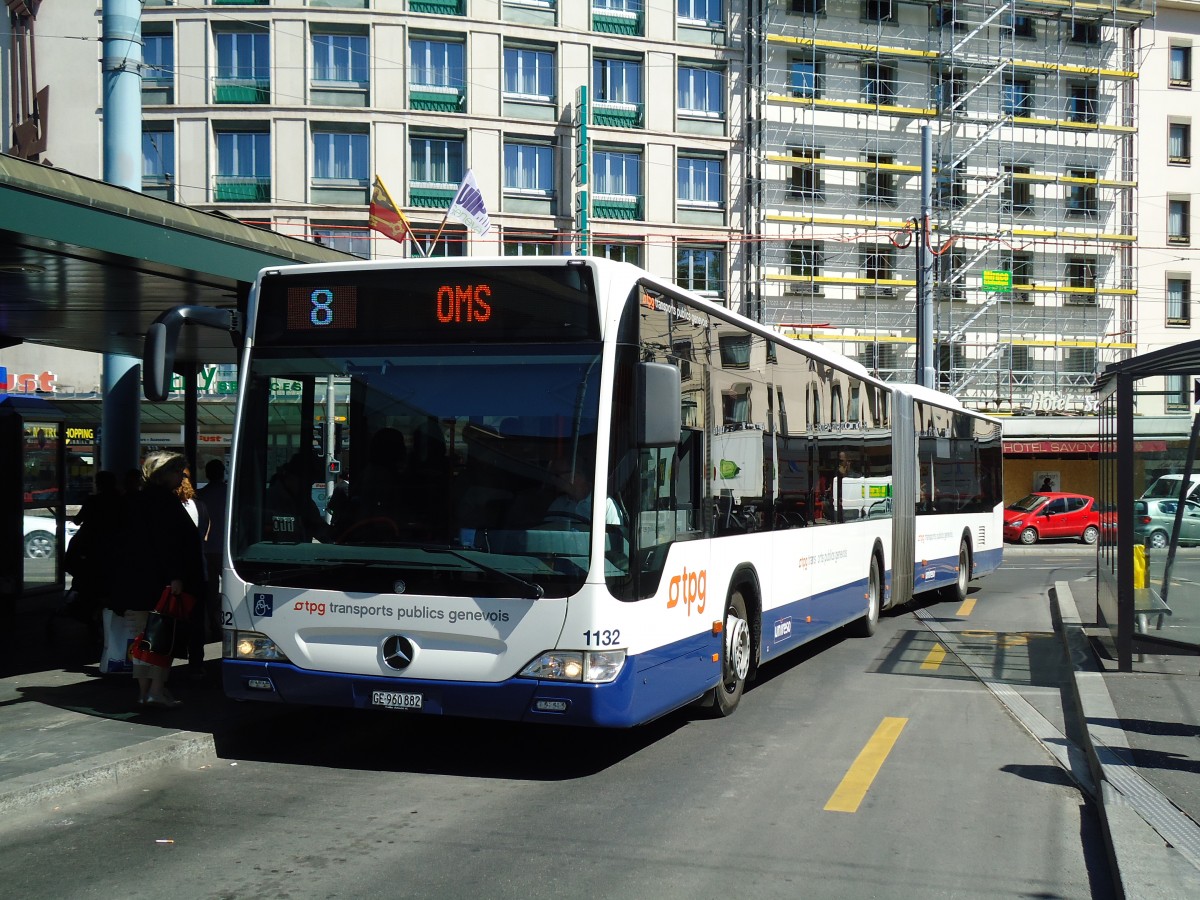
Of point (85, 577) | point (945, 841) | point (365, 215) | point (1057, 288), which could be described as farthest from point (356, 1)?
point (945, 841)

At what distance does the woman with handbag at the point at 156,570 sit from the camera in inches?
361

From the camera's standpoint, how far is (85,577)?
456 inches

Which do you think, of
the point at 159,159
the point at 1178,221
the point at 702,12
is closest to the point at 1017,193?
the point at 1178,221

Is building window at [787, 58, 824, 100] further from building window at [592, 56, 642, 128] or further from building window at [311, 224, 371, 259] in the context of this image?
building window at [311, 224, 371, 259]

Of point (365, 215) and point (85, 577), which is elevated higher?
point (365, 215)

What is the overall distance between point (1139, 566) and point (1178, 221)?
4700cm

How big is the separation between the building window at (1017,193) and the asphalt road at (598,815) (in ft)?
146

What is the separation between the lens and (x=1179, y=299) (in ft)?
177

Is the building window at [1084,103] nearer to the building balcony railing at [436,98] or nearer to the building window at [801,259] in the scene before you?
the building window at [801,259]

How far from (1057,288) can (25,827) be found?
5004 centimetres

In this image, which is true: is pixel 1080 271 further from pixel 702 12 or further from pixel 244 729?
pixel 244 729

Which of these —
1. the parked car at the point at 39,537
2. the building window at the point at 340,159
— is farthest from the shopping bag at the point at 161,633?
the building window at the point at 340,159

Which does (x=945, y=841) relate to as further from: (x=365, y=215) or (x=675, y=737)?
(x=365, y=215)

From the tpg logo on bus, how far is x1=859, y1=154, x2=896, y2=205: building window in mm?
42934
